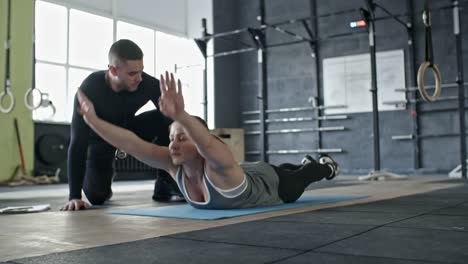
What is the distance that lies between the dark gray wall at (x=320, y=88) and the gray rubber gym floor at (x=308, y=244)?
5267mm

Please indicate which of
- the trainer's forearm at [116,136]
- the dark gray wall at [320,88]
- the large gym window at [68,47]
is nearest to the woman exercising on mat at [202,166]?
the trainer's forearm at [116,136]

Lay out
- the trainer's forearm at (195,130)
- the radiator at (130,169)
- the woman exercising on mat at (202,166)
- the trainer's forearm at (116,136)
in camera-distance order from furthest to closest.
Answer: the radiator at (130,169), the trainer's forearm at (116,136), the woman exercising on mat at (202,166), the trainer's forearm at (195,130)

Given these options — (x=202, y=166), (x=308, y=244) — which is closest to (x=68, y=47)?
(x=202, y=166)

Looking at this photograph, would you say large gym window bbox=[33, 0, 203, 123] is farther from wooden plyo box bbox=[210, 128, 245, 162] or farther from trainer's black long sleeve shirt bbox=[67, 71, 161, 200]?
trainer's black long sleeve shirt bbox=[67, 71, 161, 200]

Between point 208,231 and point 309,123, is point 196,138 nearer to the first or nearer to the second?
point 208,231

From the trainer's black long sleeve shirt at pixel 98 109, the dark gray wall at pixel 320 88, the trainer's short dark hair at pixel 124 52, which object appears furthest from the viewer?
the dark gray wall at pixel 320 88

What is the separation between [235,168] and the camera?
2.04m

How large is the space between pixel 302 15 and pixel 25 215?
22.1 ft

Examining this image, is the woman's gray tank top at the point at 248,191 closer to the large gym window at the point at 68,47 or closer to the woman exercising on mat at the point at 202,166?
the woman exercising on mat at the point at 202,166

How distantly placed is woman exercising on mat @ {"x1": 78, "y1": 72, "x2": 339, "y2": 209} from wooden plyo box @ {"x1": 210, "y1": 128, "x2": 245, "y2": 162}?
5.15 m

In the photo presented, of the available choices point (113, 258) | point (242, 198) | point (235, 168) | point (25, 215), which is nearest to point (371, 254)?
point (113, 258)

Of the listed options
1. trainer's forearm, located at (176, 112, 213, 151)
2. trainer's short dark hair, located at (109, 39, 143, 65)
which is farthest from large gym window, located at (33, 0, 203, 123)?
trainer's forearm, located at (176, 112, 213, 151)

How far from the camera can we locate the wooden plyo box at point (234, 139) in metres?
7.71

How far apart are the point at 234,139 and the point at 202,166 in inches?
228
